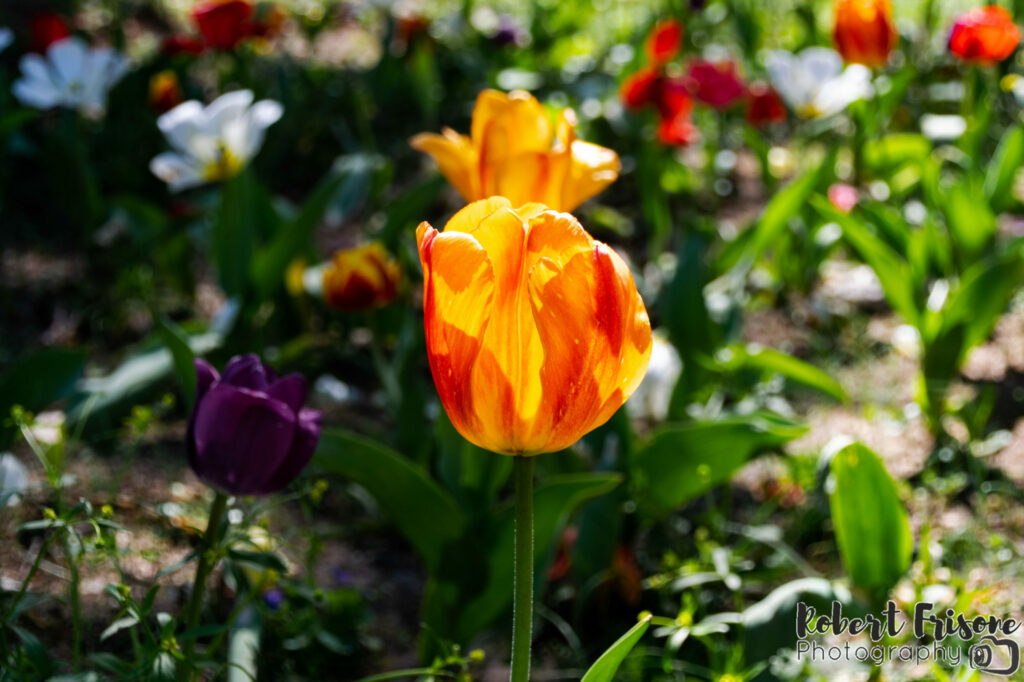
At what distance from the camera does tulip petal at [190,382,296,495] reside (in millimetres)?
975

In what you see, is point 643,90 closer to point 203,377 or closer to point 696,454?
point 696,454

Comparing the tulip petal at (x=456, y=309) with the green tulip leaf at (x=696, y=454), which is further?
the green tulip leaf at (x=696, y=454)

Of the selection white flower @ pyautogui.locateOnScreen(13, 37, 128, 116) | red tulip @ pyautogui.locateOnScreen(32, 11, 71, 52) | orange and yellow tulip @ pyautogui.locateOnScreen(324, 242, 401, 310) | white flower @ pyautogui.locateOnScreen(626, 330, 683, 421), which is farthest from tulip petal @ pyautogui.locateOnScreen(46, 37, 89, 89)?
white flower @ pyautogui.locateOnScreen(626, 330, 683, 421)

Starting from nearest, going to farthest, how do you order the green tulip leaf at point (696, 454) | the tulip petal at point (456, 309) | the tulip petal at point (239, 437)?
the tulip petal at point (456, 309) → the tulip petal at point (239, 437) → the green tulip leaf at point (696, 454)

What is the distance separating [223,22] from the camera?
8.84 ft

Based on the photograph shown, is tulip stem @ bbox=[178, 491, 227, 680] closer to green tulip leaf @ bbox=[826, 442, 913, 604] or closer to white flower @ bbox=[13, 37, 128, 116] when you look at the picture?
green tulip leaf @ bbox=[826, 442, 913, 604]

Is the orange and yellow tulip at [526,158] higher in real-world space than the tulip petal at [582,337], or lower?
lower

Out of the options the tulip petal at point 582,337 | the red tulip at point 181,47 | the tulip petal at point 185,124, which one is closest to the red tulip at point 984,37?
the tulip petal at point 185,124

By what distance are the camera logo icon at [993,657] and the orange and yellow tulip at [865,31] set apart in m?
1.75

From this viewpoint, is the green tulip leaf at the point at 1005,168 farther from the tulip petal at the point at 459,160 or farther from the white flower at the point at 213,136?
the white flower at the point at 213,136

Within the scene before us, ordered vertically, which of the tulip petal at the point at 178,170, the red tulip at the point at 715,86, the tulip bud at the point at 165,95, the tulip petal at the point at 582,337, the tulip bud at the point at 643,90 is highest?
the tulip petal at the point at 582,337

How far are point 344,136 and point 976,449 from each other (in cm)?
229

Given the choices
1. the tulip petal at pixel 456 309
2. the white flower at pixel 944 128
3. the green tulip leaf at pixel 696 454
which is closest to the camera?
the tulip petal at pixel 456 309

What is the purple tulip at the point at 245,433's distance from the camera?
98 cm
